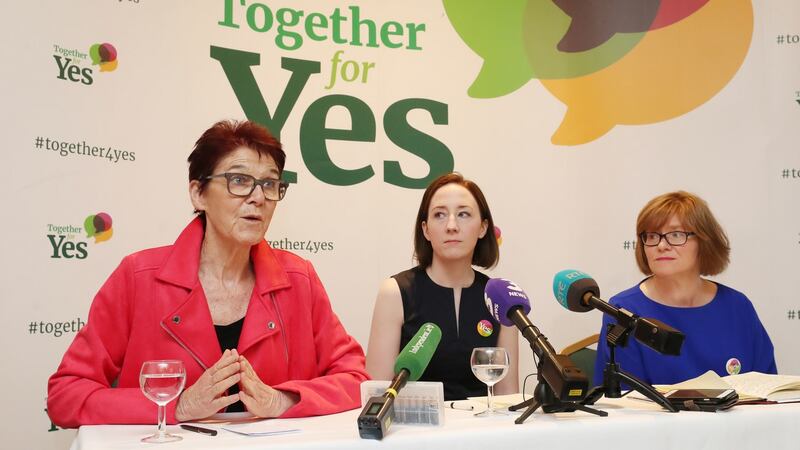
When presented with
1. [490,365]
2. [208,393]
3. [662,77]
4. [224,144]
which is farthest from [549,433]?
[662,77]

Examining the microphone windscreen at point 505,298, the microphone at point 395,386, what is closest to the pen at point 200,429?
the microphone at point 395,386

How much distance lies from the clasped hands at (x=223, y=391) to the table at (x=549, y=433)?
0.07m

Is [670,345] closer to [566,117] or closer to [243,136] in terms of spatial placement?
[243,136]

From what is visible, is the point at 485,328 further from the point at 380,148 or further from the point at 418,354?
the point at 380,148

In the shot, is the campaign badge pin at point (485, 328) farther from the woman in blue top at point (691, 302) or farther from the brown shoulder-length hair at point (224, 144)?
the brown shoulder-length hair at point (224, 144)

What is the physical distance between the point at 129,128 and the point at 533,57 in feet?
7.55

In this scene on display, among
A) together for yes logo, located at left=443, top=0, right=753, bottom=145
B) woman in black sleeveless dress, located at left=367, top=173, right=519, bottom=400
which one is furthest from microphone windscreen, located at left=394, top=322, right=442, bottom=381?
together for yes logo, located at left=443, top=0, right=753, bottom=145

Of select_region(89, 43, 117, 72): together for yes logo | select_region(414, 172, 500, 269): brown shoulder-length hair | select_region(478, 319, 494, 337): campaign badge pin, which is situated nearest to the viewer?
select_region(478, 319, 494, 337): campaign badge pin

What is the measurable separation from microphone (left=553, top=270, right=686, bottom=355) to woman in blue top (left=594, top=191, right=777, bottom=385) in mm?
878

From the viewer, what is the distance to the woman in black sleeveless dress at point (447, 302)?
2.84 m

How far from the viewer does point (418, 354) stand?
1.75m

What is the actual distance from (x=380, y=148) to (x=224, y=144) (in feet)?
5.43

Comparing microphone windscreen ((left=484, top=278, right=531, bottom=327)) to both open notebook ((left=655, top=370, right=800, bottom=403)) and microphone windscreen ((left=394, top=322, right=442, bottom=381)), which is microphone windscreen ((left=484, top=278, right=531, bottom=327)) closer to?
microphone windscreen ((left=394, top=322, right=442, bottom=381))

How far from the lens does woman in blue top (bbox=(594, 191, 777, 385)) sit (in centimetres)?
278
